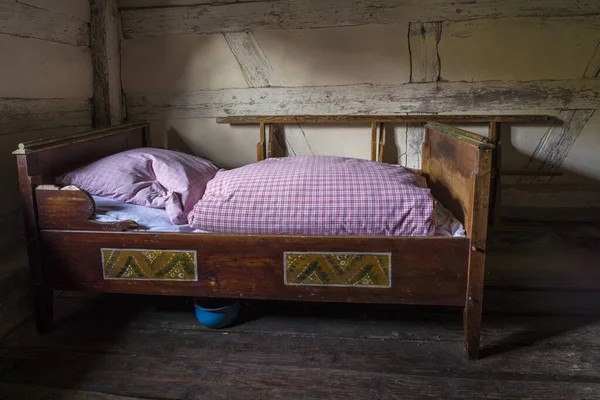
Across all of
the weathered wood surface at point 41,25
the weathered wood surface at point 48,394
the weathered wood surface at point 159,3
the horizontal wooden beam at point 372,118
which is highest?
the weathered wood surface at point 159,3

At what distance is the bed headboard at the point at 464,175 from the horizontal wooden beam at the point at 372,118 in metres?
0.31

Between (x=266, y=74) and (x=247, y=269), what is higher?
(x=266, y=74)

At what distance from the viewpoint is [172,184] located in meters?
2.17

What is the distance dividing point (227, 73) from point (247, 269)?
61.5 inches

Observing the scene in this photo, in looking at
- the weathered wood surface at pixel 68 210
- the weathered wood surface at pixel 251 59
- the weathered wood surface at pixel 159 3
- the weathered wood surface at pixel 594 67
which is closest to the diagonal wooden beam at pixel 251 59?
the weathered wood surface at pixel 251 59

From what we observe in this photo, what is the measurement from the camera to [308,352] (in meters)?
1.93

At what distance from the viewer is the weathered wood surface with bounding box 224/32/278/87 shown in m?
2.96

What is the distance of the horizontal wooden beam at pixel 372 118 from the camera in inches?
110

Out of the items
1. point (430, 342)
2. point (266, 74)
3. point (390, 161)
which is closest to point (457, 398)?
point (430, 342)

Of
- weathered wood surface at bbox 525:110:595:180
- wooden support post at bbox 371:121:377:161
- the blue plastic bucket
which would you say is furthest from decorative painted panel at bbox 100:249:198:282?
weathered wood surface at bbox 525:110:595:180

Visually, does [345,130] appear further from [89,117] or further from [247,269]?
[89,117]

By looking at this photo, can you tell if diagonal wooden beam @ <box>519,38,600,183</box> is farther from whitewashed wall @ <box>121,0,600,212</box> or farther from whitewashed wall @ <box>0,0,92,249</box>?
whitewashed wall @ <box>0,0,92,249</box>

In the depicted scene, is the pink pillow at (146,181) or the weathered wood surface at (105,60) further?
the weathered wood surface at (105,60)

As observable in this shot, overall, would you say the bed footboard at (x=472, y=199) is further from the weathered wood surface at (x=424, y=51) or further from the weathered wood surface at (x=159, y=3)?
the weathered wood surface at (x=159, y=3)
